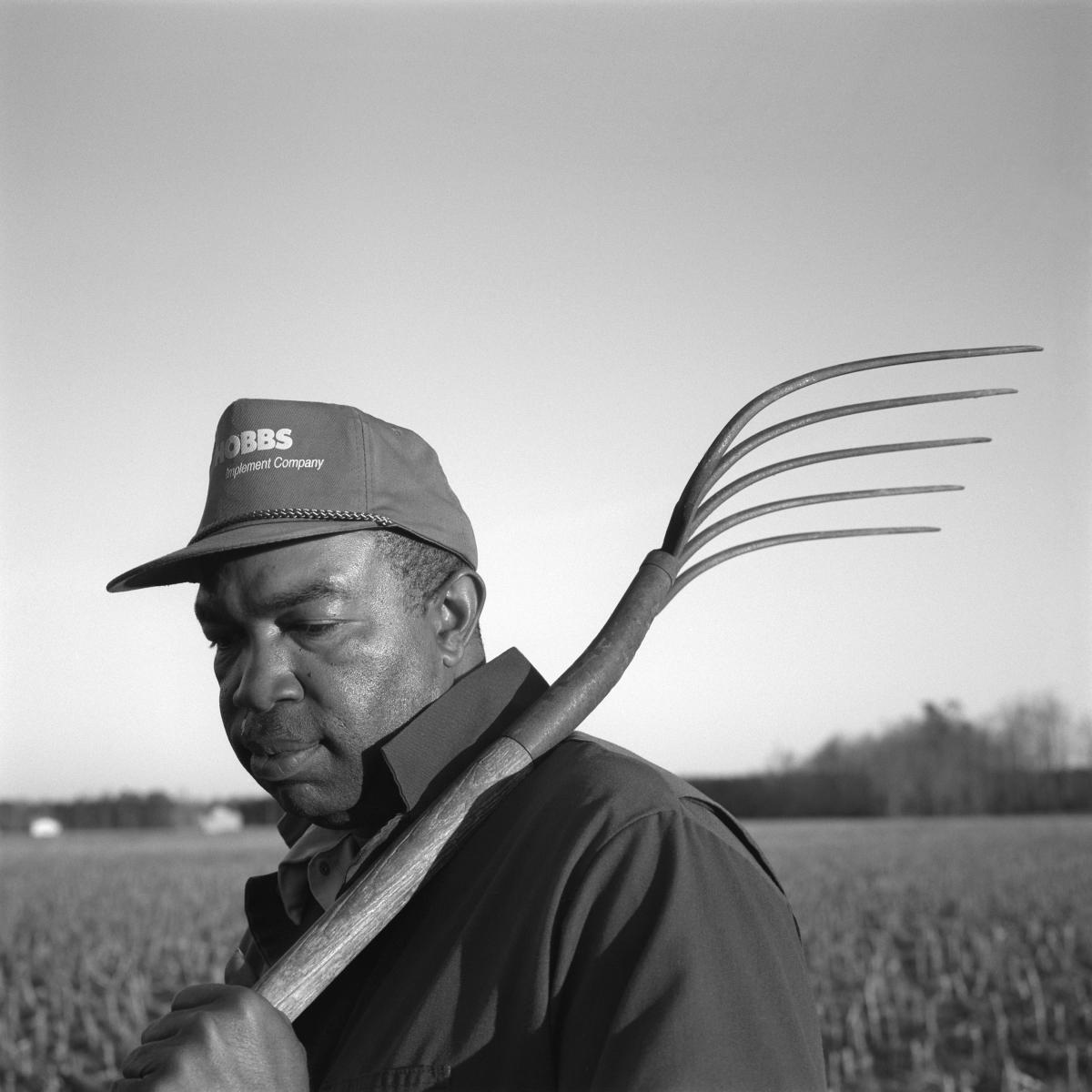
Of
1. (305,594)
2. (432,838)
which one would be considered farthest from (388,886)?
(305,594)

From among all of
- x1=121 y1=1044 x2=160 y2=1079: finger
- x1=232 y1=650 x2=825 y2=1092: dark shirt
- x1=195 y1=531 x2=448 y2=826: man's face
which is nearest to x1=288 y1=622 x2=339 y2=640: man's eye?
x1=195 y1=531 x2=448 y2=826: man's face

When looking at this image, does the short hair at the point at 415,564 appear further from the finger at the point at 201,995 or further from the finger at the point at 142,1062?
the finger at the point at 142,1062

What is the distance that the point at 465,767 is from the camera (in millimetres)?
2312

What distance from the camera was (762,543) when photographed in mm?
2783

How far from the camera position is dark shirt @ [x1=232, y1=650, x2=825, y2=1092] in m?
1.69

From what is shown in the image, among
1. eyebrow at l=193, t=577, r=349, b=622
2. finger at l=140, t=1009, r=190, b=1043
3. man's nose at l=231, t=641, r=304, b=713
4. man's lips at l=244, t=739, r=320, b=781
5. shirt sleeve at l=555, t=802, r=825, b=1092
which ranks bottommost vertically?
finger at l=140, t=1009, r=190, b=1043

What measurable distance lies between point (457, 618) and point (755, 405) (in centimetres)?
78

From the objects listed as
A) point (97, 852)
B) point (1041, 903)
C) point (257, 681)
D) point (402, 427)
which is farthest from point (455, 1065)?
point (97, 852)

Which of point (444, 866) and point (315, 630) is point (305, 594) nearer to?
point (315, 630)

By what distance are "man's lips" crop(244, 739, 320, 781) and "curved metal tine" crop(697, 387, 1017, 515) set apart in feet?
3.20

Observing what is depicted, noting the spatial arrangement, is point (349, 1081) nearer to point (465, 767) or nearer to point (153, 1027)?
point (153, 1027)

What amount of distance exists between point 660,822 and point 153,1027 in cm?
84

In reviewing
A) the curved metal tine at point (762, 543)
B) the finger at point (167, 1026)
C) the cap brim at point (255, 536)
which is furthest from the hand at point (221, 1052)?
the curved metal tine at point (762, 543)

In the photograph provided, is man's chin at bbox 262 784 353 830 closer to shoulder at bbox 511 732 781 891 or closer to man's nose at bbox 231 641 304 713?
man's nose at bbox 231 641 304 713
